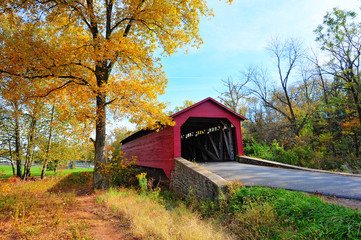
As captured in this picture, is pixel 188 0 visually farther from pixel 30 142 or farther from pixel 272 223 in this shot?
pixel 30 142

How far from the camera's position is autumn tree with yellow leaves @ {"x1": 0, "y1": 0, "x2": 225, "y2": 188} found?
717 cm

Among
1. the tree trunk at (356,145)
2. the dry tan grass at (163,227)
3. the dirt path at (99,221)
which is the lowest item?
the dirt path at (99,221)

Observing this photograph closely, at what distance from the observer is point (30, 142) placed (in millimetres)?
14758

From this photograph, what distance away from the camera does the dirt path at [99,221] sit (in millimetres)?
4039

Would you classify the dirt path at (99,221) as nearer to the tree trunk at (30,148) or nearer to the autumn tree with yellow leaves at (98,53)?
the autumn tree with yellow leaves at (98,53)

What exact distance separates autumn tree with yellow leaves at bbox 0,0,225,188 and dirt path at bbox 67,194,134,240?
10.2ft

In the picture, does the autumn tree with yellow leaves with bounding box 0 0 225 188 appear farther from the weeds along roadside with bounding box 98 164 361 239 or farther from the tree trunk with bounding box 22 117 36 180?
the tree trunk with bounding box 22 117 36 180

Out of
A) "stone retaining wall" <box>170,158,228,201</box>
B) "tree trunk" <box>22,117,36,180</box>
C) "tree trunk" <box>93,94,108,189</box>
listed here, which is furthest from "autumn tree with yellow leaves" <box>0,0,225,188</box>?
"tree trunk" <box>22,117,36,180</box>

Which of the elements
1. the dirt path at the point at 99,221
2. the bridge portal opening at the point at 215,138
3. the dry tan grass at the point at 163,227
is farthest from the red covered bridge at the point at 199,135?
the dry tan grass at the point at 163,227

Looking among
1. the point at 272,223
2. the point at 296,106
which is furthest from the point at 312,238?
the point at 296,106

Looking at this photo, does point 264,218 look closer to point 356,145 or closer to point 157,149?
point 157,149

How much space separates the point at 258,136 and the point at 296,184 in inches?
528

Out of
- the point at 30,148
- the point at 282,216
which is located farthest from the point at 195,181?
the point at 30,148

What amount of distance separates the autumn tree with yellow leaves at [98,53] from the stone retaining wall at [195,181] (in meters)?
2.58
